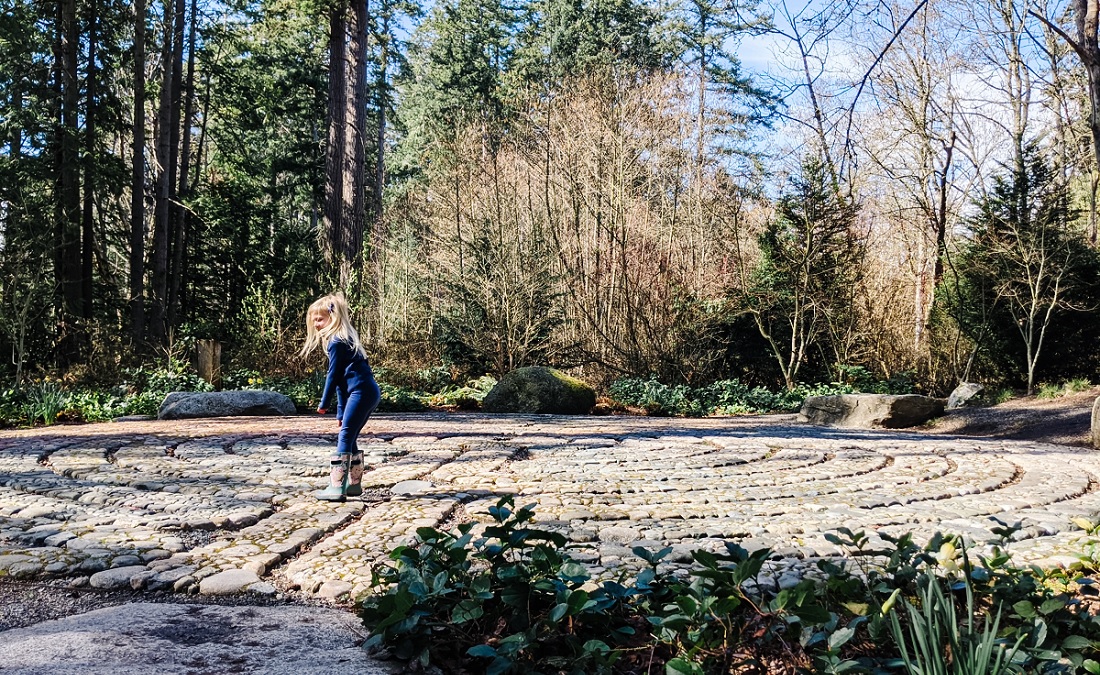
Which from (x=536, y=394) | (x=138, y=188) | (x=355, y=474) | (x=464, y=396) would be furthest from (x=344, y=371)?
→ (x=138, y=188)

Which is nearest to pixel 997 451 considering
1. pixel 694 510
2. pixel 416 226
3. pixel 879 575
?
pixel 694 510

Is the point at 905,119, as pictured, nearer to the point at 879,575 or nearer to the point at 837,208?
the point at 837,208

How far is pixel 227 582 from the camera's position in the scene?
3.30 meters

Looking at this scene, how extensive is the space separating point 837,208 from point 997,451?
6368mm

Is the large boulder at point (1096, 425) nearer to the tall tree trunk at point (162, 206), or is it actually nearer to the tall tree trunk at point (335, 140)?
the tall tree trunk at point (335, 140)

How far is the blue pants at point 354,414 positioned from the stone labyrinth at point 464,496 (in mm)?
343

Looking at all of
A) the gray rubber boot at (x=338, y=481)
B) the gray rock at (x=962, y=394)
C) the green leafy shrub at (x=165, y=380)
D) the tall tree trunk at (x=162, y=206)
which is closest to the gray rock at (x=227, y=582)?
the gray rubber boot at (x=338, y=481)

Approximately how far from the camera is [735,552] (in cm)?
275

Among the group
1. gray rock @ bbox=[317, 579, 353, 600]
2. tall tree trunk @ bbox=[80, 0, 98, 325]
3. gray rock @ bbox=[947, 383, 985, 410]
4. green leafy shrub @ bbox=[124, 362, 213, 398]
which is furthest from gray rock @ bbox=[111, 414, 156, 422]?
gray rock @ bbox=[947, 383, 985, 410]

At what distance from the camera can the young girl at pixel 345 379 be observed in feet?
16.4

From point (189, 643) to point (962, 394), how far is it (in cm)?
1310

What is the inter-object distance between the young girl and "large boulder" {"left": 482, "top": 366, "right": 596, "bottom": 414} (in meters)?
6.22

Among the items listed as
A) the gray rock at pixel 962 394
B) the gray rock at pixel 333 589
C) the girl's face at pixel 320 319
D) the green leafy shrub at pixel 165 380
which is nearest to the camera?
the gray rock at pixel 333 589

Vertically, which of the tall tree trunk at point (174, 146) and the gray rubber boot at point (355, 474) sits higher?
the tall tree trunk at point (174, 146)
